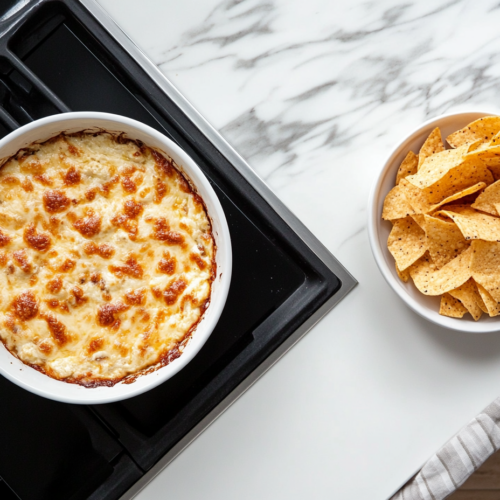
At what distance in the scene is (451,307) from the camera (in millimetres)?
1339

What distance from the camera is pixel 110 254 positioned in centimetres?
121

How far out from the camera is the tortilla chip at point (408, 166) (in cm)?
135

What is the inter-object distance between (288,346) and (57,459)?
2.31 feet

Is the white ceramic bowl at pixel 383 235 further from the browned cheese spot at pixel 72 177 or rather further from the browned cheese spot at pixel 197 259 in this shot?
the browned cheese spot at pixel 72 177

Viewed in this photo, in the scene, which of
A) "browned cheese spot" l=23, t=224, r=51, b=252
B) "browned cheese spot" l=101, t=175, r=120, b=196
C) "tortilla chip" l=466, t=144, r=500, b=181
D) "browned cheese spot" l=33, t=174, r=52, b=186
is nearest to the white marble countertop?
"tortilla chip" l=466, t=144, r=500, b=181

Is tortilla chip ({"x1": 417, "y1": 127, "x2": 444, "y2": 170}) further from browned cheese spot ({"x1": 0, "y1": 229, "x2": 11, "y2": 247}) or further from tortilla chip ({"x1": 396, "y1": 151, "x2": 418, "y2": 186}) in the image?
browned cheese spot ({"x1": 0, "y1": 229, "x2": 11, "y2": 247})

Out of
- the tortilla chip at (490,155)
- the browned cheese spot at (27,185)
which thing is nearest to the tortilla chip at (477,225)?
the tortilla chip at (490,155)

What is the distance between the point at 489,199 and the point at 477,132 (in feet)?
0.56

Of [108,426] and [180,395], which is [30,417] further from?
[180,395]

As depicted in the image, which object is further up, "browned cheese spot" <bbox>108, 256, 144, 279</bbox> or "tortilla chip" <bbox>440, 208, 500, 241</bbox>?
"browned cheese spot" <bbox>108, 256, 144, 279</bbox>

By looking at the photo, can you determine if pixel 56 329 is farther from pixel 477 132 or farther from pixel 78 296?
pixel 477 132

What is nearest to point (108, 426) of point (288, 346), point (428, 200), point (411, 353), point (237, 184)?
point (288, 346)

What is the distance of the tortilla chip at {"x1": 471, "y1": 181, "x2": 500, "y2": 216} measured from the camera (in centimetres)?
128

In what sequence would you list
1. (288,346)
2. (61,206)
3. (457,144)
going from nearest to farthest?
(61,206) < (457,144) < (288,346)
